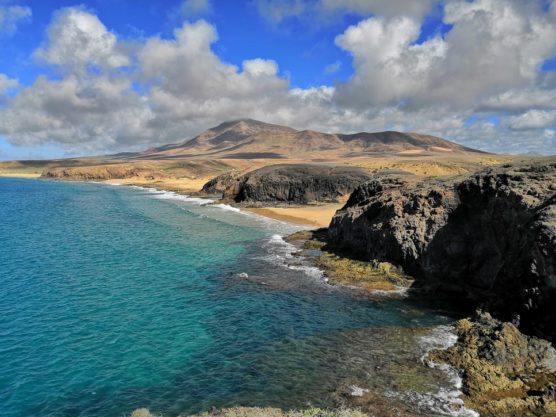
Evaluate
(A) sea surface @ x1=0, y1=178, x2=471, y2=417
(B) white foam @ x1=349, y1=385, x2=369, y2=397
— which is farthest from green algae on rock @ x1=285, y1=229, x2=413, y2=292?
(B) white foam @ x1=349, y1=385, x2=369, y2=397

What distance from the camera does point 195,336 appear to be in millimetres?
23141

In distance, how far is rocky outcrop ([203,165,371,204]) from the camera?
289 feet

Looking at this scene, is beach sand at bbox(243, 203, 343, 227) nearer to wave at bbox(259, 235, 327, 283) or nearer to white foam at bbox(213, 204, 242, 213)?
white foam at bbox(213, 204, 242, 213)

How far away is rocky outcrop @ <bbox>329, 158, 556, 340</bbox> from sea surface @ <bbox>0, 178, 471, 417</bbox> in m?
4.58

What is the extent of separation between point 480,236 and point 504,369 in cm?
1315

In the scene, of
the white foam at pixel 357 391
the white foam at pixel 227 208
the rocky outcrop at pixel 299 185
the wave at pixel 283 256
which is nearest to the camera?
the white foam at pixel 357 391

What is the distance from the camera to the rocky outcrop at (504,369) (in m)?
15.8

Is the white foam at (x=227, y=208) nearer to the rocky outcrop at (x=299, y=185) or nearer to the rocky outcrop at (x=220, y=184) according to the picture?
the rocky outcrop at (x=299, y=185)

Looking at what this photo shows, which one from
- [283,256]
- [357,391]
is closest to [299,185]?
[283,256]

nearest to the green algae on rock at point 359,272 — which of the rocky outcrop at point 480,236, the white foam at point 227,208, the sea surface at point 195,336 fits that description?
the rocky outcrop at point 480,236

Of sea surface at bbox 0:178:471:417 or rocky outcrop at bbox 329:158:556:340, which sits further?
rocky outcrop at bbox 329:158:556:340

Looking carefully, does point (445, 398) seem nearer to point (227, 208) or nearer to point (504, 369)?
point (504, 369)

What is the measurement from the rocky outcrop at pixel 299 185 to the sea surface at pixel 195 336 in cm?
4684

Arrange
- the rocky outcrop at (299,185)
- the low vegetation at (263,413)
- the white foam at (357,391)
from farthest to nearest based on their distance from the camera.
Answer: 1. the rocky outcrop at (299,185)
2. the white foam at (357,391)
3. the low vegetation at (263,413)
